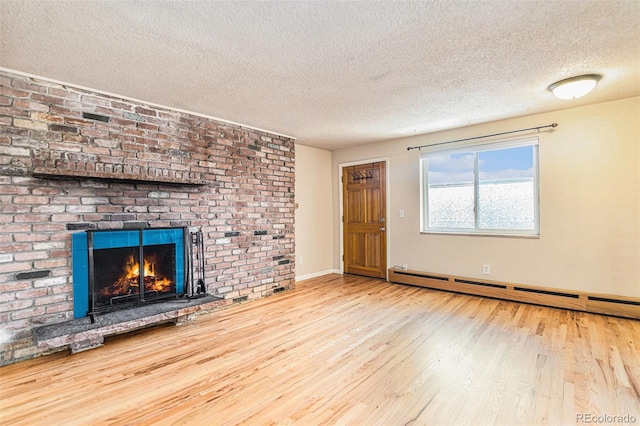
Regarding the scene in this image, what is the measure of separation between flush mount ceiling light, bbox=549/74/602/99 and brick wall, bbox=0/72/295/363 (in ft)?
11.3

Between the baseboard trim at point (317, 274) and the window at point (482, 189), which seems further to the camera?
the baseboard trim at point (317, 274)

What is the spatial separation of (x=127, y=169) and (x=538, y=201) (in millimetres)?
4832

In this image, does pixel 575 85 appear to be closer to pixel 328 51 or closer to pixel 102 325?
pixel 328 51

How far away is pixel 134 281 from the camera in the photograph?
10.3 feet

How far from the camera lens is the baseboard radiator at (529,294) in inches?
131

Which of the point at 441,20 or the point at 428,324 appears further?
the point at 428,324

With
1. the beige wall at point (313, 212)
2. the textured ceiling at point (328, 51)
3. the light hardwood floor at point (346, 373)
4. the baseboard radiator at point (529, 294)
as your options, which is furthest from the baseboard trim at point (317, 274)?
the textured ceiling at point (328, 51)

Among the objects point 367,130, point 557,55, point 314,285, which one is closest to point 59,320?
point 314,285

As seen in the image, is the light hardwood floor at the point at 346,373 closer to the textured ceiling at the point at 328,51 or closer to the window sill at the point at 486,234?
the window sill at the point at 486,234

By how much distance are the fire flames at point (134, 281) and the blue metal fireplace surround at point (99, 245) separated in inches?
5.4

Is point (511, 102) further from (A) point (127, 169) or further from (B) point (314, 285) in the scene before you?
(A) point (127, 169)

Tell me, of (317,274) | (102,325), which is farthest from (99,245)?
(317,274)

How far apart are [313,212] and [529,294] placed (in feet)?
11.5

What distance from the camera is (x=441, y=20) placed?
6.19 ft
